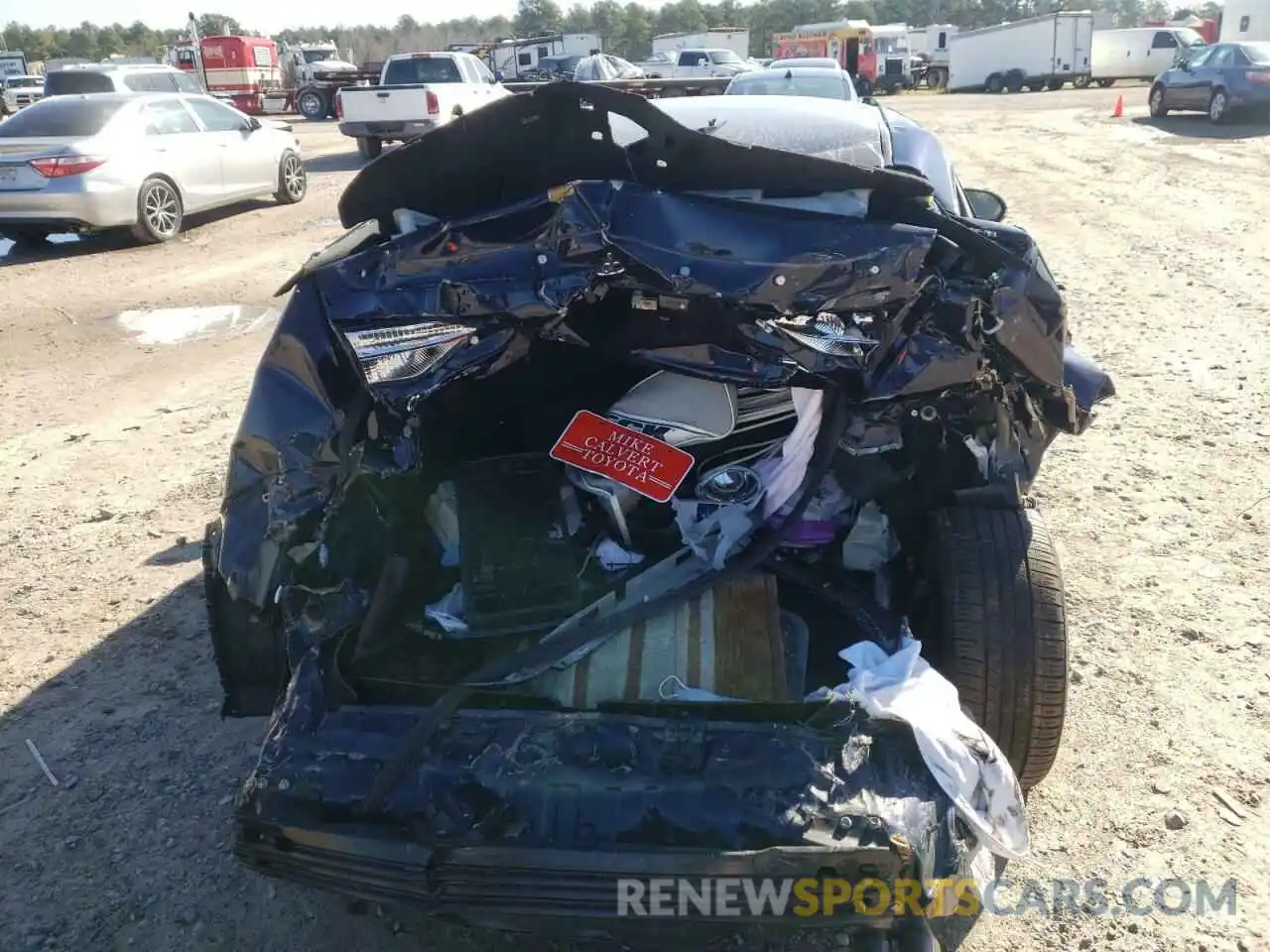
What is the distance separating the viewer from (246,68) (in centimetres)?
3509

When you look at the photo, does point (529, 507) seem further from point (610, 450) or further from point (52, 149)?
point (52, 149)

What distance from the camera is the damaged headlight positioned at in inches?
88.2

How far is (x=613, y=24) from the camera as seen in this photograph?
75.3 metres

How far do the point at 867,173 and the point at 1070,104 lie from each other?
27.9m

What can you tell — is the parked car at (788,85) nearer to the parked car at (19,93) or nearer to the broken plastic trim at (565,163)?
the broken plastic trim at (565,163)

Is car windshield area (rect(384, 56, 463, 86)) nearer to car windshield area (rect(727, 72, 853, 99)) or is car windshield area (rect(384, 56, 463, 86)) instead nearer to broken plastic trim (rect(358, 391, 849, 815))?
car windshield area (rect(727, 72, 853, 99))

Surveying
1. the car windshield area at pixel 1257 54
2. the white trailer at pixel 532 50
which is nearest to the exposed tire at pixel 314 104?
the white trailer at pixel 532 50

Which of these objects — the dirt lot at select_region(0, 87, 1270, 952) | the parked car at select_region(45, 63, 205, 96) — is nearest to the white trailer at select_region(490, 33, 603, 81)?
the parked car at select_region(45, 63, 205, 96)

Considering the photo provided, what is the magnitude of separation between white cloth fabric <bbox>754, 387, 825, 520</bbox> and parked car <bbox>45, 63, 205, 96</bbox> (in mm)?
16712

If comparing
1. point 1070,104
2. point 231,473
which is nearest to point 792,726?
point 231,473

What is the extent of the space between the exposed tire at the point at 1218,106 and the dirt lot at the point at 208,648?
12.4 meters

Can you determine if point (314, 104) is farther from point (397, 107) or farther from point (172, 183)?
point (172, 183)

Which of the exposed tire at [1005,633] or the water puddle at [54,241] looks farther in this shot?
the water puddle at [54,241]

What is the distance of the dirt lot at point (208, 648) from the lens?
2.40 m
